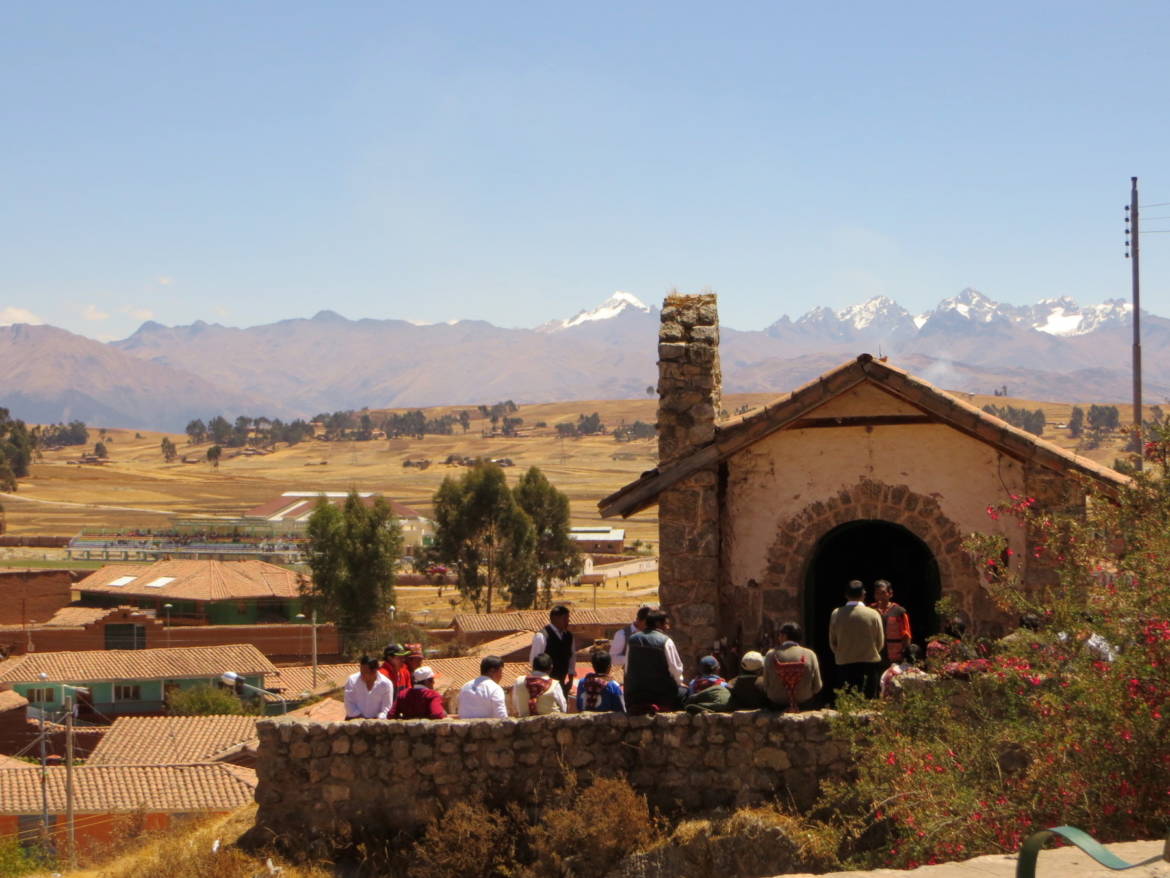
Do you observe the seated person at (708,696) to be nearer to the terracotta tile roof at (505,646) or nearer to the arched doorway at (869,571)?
the arched doorway at (869,571)

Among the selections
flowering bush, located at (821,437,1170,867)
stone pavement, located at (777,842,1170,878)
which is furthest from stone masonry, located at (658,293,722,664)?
stone pavement, located at (777,842,1170,878)

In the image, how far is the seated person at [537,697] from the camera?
1059cm

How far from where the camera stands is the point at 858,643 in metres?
10.6

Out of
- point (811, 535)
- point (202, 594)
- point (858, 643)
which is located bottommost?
point (202, 594)

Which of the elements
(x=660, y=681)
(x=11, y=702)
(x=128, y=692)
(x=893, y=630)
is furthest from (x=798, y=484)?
(x=128, y=692)

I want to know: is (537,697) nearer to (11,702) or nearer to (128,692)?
(11,702)

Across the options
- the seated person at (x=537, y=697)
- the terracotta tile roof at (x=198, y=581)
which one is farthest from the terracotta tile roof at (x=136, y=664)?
the seated person at (x=537, y=697)

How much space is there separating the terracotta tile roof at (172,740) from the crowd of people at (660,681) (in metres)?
18.2

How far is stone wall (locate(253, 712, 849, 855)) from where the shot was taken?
10.0 meters

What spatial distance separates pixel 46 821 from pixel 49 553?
227 ft

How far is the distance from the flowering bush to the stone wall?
1.79 feet

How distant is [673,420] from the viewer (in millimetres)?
12734

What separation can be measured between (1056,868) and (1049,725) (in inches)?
109

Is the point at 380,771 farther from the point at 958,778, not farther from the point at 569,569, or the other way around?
the point at 569,569
